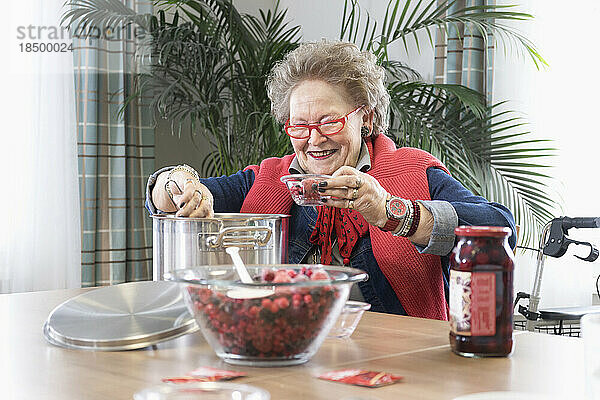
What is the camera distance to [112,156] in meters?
3.26

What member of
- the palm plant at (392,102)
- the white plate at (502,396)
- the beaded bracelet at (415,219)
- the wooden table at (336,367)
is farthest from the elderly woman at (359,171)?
the palm plant at (392,102)

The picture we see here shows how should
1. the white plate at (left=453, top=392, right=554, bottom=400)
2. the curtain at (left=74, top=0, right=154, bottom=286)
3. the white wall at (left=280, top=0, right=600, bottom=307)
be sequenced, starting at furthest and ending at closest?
the curtain at (left=74, top=0, right=154, bottom=286) → the white wall at (left=280, top=0, right=600, bottom=307) → the white plate at (left=453, top=392, right=554, bottom=400)

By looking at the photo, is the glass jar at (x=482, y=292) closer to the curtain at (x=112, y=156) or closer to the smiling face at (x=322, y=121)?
the smiling face at (x=322, y=121)

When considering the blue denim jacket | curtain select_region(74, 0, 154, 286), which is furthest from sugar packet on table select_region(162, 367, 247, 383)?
curtain select_region(74, 0, 154, 286)

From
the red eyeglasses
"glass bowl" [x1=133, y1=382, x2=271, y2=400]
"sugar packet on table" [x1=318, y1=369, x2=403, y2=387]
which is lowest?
"sugar packet on table" [x1=318, y1=369, x2=403, y2=387]

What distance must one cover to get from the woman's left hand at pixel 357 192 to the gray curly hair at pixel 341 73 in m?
0.50

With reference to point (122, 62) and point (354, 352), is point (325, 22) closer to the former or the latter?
point (122, 62)

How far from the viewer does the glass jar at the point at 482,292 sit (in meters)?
0.91

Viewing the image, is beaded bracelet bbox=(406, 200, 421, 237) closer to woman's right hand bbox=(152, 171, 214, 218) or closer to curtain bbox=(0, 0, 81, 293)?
woman's right hand bbox=(152, 171, 214, 218)

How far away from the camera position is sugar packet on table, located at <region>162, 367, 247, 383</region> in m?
0.81

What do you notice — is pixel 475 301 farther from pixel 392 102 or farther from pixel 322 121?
pixel 392 102

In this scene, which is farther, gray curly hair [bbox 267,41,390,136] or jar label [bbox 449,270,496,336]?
gray curly hair [bbox 267,41,390,136]

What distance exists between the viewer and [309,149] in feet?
6.02

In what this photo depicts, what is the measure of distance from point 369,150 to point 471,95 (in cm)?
114
